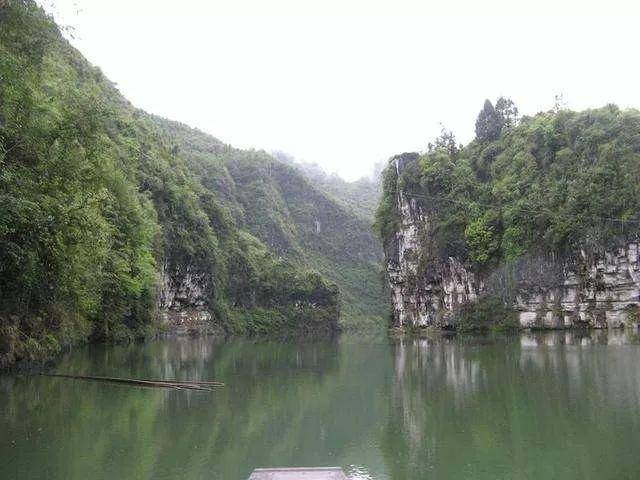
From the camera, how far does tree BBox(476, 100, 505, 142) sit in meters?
66.3

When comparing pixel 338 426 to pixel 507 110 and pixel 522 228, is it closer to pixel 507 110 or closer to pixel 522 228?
pixel 522 228

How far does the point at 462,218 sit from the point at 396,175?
10.9 m

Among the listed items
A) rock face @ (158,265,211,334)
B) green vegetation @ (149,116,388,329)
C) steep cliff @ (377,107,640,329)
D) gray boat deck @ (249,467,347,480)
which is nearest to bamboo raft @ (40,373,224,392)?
gray boat deck @ (249,467,347,480)

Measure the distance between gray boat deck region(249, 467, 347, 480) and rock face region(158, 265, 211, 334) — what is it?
5528cm

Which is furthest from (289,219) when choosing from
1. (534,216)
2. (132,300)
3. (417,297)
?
(132,300)

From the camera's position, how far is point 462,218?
60.7 m

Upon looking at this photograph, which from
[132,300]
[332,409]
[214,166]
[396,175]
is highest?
[214,166]

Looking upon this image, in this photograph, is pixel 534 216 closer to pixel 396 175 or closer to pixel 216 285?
pixel 396 175

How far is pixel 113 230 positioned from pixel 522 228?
37418mm

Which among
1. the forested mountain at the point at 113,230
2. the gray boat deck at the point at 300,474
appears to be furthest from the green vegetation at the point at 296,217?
the gray boat deck at the point at 300,474

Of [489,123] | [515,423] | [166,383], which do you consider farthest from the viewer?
[489,123]

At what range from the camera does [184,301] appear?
2699 inches

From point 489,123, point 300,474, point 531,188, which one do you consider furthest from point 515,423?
point 489,123

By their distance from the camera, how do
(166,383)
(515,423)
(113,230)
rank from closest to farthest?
(515,423) → (166,383) → (113,230)
